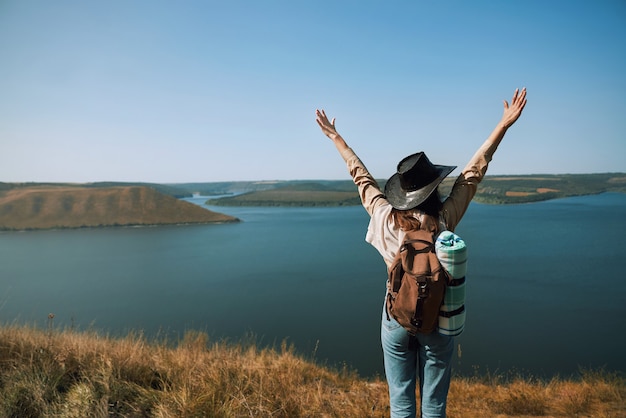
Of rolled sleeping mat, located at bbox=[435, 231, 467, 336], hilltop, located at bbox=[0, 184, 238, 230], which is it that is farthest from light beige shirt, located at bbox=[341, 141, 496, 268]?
hilltop, located at bbox=[0, 184, 238, 230]

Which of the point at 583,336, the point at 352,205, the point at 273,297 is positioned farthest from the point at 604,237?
the point at 352,205

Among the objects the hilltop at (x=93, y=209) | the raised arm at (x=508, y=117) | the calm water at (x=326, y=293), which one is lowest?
the calm water at (x=326, y=293)

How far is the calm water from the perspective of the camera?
9031 millimetres

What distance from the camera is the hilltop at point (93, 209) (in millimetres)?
41312

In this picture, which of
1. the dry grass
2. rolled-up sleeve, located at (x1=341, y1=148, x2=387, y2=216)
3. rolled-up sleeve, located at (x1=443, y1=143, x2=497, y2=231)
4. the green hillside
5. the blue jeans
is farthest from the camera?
the green hillside

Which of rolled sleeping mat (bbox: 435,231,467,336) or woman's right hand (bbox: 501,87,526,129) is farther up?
woman's right hand (bbox: 501,87,526,129)

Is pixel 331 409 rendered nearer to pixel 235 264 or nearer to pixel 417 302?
pixel 417 302

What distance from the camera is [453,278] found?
1230 mm

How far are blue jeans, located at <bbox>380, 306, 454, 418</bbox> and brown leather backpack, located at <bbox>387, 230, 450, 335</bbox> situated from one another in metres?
0.07

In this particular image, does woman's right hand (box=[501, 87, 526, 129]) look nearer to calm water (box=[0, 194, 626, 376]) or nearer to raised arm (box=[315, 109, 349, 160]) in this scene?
raised arm (box=[315, 109, 349, 160])

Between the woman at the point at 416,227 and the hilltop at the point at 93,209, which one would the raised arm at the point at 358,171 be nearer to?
the woman at the point at 416,227

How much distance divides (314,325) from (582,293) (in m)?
11.2

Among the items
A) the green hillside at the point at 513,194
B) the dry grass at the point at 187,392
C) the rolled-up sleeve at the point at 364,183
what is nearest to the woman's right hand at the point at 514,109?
the rolled-up sleeve at the point at 364,183

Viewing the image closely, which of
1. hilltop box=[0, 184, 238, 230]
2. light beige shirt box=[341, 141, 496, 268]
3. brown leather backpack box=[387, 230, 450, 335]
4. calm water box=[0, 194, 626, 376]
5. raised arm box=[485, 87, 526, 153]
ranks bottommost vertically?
calm water box=[0, 194, 626, 376]
